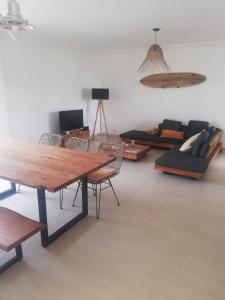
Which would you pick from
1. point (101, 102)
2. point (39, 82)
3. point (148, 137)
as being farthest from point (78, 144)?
point (101, 102)

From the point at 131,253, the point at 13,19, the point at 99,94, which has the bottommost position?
the point at 131,253

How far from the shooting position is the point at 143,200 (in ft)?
11.0

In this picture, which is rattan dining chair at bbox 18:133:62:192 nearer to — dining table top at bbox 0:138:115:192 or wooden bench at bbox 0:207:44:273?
dining table top at bbox 0:138:115:192

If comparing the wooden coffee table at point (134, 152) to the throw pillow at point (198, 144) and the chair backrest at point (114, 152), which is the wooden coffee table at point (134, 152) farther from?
the chair backrest at point (114, 152)

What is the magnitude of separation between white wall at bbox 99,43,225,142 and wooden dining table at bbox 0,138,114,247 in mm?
4277

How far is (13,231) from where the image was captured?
75.9 inches

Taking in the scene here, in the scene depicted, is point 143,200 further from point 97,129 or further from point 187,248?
point 97,129

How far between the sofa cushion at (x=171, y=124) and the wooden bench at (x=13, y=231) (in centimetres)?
480

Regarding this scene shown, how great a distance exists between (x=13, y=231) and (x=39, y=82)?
14.0ft

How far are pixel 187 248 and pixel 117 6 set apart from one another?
314 cm

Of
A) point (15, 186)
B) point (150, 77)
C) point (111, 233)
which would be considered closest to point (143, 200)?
point (111, 233)

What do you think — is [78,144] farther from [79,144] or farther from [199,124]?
[199,124]

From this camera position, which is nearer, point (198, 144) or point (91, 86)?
point (198, 144)

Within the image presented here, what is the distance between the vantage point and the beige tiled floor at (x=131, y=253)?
1.87 metres
